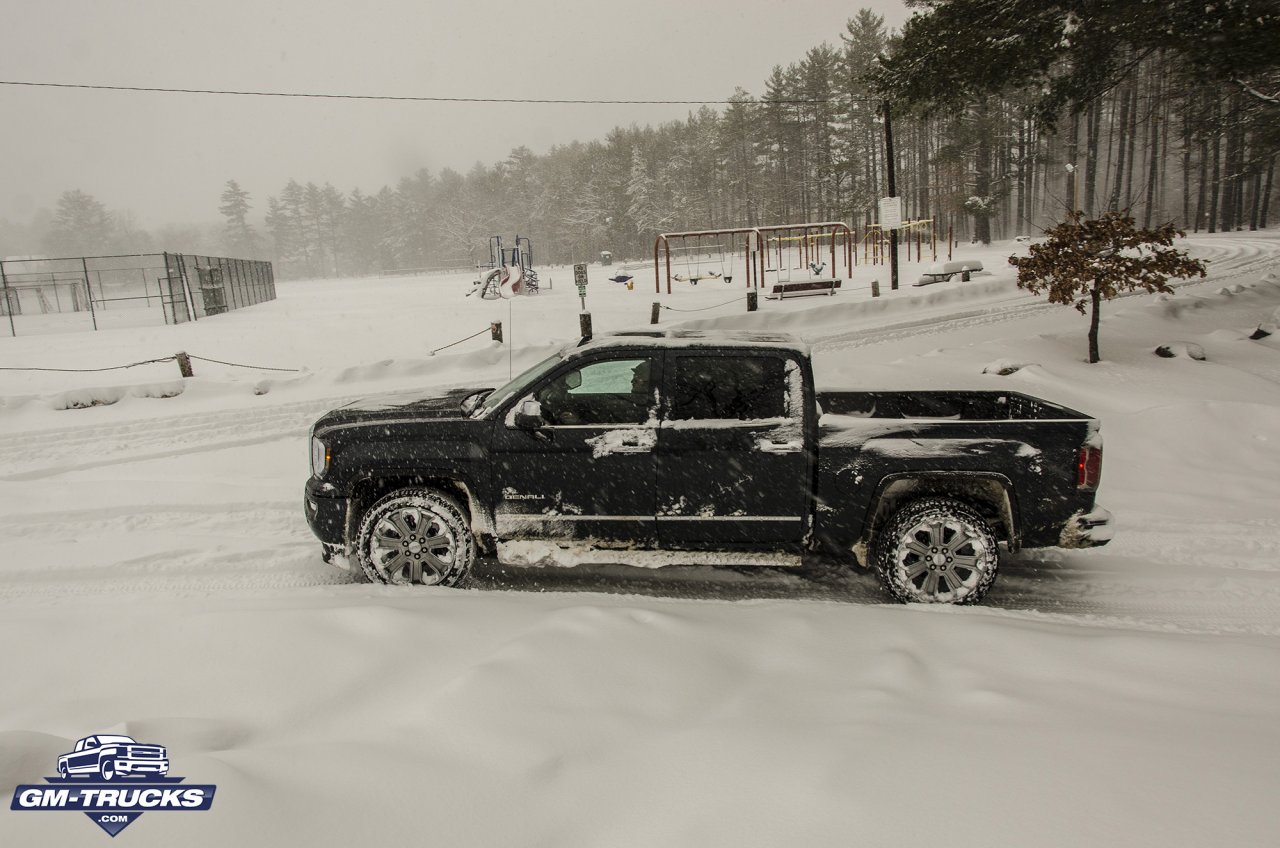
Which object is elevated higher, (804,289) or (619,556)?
(804,289)

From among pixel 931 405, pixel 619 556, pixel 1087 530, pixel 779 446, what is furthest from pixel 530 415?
pixel 1087 530

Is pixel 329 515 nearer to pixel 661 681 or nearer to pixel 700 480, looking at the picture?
pixel 700 480

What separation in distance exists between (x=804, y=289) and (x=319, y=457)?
22338 millimetres

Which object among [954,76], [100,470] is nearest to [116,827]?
[100,470]

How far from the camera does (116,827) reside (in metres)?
2.20

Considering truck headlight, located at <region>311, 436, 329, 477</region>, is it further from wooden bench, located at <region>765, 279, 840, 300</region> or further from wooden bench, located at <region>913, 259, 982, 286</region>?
wooden bench, located at <region>913, 259, 982, 286</region>

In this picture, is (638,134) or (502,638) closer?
(502,638)

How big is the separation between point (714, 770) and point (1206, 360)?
517 inches

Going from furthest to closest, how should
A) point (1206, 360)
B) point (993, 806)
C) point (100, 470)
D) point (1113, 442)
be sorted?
point (1206, 360) → point (100, 470) → point (1113, 442) → point (993, 806)

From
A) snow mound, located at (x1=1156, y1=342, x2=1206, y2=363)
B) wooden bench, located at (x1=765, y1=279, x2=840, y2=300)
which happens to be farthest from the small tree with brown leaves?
wooden bench, located at (x1=765, y1=279, x2=840, y2=300)

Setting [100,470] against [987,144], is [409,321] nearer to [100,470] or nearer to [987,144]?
[100,470]

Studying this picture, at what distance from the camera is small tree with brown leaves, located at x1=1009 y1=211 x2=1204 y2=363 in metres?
11.0

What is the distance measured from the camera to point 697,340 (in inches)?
197

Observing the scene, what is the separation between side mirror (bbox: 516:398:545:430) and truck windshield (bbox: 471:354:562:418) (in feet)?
0.92
